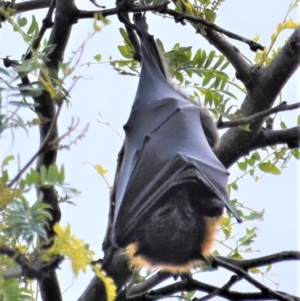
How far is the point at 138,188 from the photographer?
2.71m

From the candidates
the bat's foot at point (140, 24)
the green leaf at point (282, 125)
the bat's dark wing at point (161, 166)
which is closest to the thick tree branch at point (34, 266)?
the bat's dark wing at point (161, 166)

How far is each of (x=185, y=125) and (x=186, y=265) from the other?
60 centimetres

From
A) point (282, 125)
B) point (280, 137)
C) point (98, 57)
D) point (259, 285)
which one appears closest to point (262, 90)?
point (280, 137)

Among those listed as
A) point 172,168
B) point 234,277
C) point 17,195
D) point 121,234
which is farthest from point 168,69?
point 17,195

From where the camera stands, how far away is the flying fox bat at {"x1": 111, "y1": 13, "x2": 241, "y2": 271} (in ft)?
8.64

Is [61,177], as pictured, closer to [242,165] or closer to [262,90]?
[262,90]

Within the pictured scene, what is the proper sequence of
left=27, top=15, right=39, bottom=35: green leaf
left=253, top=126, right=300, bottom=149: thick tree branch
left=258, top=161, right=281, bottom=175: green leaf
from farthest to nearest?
left=258, top=161, right=281, bottom=175: green leaf, left=253, top=126, right=300, bottom=149: thick tree branch, left=27, top=15, right=39, bottom=35: green leaf

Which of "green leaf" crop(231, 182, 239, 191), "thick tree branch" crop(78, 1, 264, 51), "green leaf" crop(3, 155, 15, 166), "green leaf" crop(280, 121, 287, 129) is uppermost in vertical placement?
"green leaf" crop(280, 121, 287, 129)

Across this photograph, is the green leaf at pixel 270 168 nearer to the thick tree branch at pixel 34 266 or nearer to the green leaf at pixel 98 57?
the green leaf at pixel 98 57

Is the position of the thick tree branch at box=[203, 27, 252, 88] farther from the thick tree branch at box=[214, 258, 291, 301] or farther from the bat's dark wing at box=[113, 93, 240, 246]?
the thick tree branch at box=[214, 258, 291, 301]

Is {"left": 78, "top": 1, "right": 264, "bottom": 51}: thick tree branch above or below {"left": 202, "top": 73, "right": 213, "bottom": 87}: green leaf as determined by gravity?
below

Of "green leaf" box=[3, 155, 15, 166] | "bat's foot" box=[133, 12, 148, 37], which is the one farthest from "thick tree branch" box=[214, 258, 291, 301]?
"green leaf" box=[3, 155, 15, 166]

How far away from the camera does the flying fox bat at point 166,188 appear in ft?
8.64

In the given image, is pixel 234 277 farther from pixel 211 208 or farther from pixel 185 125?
pixel 185 125
